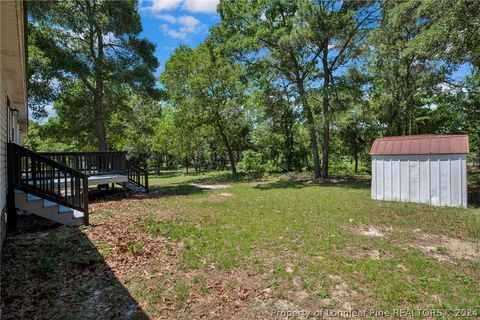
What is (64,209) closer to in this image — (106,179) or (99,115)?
(106,179)

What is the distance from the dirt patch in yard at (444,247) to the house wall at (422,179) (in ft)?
11.6

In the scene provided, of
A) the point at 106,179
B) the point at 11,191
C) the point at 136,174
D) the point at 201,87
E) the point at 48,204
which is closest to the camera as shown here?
the point at 11,191

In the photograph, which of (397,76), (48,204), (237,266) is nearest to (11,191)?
(48,204)

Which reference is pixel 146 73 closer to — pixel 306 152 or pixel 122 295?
pixel 122 295

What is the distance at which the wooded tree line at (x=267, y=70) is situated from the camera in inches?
513

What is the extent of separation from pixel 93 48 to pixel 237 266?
47.4ft

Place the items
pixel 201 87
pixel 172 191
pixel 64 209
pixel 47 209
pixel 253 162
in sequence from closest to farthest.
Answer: pixel 47 209
pixel 64 209
pixel 172 191
pixel 201 87
pixel 253 162

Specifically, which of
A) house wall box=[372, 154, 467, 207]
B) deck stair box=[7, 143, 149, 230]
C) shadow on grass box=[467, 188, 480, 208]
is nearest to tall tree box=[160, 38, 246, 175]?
house wall box=[372, 154, 467, 207]

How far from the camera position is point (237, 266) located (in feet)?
15.0

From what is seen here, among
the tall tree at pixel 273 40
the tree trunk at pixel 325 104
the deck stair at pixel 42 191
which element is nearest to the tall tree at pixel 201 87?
the tall tree at pixel 273 40

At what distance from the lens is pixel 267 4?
1641 cm

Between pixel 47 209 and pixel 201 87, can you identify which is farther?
pixel 201 87

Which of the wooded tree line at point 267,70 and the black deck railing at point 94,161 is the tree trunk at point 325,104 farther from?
the black deck railing at point 94,161

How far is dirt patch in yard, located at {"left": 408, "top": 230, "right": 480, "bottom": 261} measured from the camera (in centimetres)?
489
